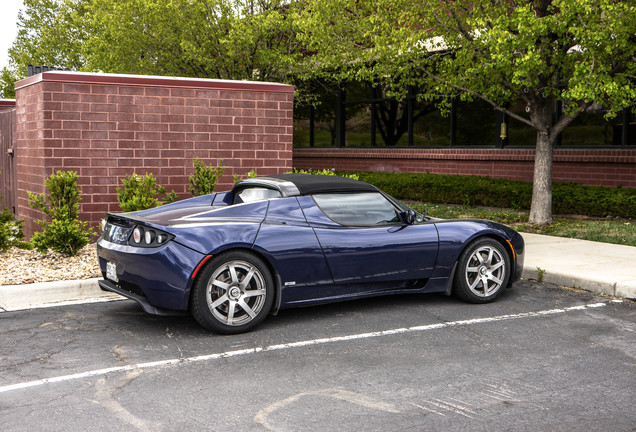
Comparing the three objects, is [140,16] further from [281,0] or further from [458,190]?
[458,190]

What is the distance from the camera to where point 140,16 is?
1922 centimetres

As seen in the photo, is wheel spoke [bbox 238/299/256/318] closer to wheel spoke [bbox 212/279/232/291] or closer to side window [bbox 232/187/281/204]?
wheel spoke [bbox 212/279/232/291]

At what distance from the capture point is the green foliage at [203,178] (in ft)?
31.7

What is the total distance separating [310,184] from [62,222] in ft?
11.3

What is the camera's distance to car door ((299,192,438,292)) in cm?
604

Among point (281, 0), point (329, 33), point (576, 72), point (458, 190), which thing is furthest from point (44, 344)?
point (281, 0)

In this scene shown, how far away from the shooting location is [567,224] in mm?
12352

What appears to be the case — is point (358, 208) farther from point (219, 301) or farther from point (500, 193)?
point (500, 193)

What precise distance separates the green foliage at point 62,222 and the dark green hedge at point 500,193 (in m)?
9.31

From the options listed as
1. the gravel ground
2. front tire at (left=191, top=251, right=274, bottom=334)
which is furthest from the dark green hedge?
front tire at (left=191, top=251, right=274, bottom=334)

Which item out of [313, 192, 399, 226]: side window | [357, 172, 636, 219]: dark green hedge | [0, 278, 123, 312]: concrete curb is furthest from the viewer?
[357, 172, 636, 219]: dark green hedge

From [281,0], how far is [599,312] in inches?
558

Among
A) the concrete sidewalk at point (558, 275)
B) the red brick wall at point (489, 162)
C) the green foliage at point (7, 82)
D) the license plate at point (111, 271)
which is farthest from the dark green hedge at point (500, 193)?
the green foliage at point (7, 82)

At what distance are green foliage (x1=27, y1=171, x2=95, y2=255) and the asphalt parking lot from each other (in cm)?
179
